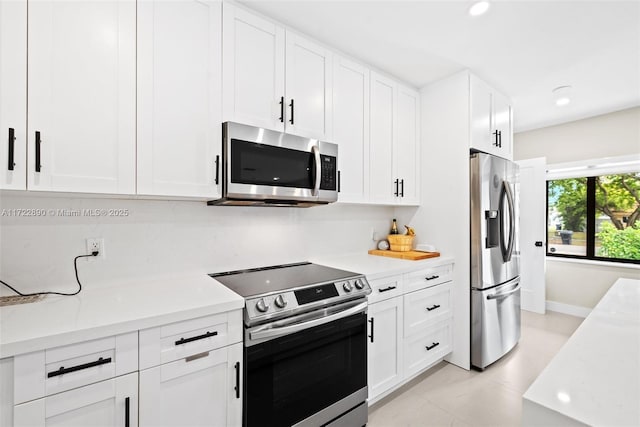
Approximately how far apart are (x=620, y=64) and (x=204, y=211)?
3.47m

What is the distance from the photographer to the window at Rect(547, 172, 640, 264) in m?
3.65

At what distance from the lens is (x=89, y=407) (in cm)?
109

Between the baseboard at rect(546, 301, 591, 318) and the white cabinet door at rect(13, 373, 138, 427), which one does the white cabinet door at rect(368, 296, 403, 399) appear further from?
the baseboard at rect(546, 301, 591, 318)

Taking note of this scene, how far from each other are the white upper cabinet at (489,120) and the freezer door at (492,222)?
0.18 m

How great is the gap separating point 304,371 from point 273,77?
5.67 ft

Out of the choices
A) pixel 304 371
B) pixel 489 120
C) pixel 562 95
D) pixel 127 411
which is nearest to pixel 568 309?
pixel 562 95

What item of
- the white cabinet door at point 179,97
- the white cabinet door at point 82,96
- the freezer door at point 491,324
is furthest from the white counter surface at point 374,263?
the white cabinet door at point 82,96

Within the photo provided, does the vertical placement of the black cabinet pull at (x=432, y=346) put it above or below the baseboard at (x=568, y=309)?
above

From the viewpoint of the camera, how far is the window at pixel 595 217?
365 cm

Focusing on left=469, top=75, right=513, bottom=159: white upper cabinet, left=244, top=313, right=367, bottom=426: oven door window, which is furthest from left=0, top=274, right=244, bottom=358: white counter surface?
left=469, top=75, right=513, bottom=159: white upper cabinet

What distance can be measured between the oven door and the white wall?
11.6 ft

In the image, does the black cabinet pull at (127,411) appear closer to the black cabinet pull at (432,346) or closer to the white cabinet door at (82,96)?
the white cabinet door at (82,96)

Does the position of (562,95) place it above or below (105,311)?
above

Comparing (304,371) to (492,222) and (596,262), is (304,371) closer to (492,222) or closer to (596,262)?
(492,222)
